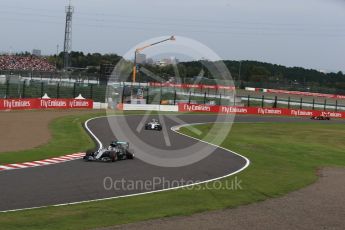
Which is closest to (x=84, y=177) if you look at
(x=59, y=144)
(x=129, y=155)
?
(x=129, y=155)

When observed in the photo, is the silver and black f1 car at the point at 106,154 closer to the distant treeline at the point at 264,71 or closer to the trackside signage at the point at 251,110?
the trackside signage at the point at 251,110

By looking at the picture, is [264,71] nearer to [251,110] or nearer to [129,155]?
[251,110]

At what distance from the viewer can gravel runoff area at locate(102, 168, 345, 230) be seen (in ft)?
40.6

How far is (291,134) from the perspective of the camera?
50.8m

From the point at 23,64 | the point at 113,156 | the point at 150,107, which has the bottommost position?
the point at 113,156

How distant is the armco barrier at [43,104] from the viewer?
168 feet

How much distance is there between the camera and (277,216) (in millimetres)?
13781

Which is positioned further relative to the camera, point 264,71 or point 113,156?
point 264,71

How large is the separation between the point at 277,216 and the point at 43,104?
4630 cm

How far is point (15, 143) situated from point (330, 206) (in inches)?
697

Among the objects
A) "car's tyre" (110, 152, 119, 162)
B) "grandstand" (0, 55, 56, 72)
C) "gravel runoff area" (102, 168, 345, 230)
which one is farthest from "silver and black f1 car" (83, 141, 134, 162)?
"grandstand" (0, 55, 56, 72)

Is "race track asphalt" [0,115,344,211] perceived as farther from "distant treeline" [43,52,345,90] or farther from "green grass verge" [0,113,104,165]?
"distant treeline" [43,52,345,90]

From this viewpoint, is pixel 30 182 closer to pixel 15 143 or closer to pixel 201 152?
pixel 15 143

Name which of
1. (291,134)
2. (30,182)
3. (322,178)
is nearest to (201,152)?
(322,178)
